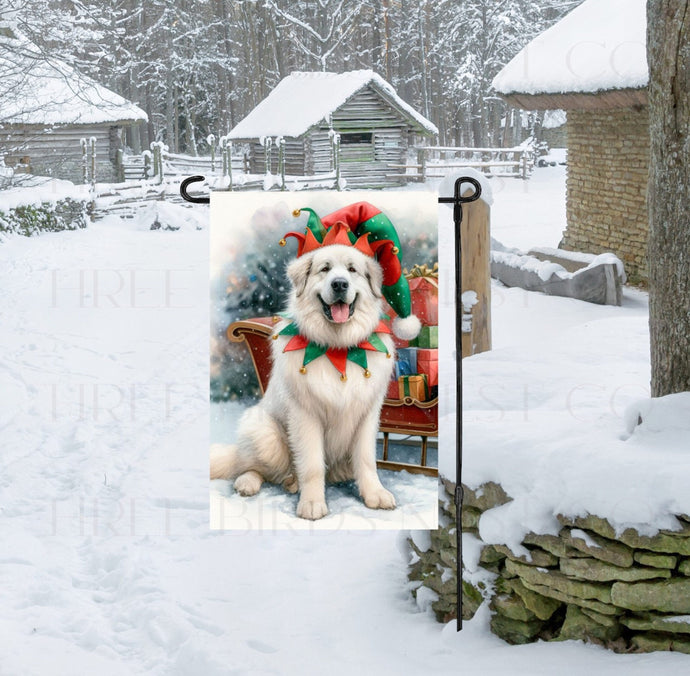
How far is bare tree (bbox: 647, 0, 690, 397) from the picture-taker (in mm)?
3889

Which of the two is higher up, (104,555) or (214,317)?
(214,317)

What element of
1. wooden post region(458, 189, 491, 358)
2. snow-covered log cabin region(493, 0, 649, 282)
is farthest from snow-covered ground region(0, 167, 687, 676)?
snow-covered log cabin region(493, 0, 649, 282)

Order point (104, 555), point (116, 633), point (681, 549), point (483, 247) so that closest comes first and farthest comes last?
point (681, 549)
point (116, 633)
point (104, 555)
point (483, 247)

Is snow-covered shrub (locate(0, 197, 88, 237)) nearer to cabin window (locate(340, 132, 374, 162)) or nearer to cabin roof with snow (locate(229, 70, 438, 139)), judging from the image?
cabin roof with snow (locate(229, 70, 438, 139))

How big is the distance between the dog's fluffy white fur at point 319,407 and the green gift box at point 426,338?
0.10m

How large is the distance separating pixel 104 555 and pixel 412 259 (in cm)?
309

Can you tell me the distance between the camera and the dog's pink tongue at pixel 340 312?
3008mm

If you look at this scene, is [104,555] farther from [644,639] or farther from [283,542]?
[644,639]

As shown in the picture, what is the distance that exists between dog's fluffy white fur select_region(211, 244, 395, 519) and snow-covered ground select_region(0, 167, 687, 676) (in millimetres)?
959

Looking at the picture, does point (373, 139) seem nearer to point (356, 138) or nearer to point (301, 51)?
point (356, 138)

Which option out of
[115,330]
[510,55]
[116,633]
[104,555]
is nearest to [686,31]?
[116,633]

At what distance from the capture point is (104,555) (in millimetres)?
5410

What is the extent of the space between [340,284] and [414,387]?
1.57ft

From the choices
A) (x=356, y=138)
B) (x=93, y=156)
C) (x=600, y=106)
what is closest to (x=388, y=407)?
(x=600, y=106)
